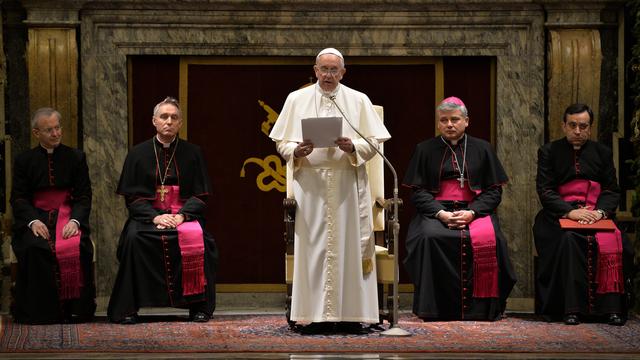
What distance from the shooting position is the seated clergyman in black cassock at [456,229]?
8953 mm

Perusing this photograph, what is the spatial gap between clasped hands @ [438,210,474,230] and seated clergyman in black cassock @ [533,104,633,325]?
0.58 m

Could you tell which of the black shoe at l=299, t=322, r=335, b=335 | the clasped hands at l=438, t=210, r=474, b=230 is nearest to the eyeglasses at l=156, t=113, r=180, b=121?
the black shoe at l=299, t=322, r=335, b=335

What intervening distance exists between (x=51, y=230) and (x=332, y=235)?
6.35 feet

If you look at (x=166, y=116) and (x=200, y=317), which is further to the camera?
(x=166, y=116)

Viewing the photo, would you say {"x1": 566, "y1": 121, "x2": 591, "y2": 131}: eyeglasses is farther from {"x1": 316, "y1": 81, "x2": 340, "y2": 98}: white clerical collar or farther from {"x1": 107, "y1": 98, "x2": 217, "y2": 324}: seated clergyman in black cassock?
{"x1": 107, "y1": 98, "x2": 217, "y2": 324}: seated clergyman in black cassock

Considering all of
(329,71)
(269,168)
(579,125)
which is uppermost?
(329,71)

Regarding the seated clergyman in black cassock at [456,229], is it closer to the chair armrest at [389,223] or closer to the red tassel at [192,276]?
the chair armrest at [389,223]

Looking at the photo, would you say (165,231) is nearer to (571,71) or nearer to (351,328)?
(351,328)

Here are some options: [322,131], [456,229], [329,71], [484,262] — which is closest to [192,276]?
[322,131]

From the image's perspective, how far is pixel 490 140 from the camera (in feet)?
33.1

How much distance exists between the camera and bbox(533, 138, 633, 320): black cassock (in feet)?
29.3

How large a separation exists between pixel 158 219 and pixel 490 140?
259 centimetres

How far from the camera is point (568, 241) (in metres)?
9.02

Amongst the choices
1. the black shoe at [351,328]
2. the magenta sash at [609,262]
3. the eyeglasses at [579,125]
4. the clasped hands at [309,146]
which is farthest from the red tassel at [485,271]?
the clasped hands at [309,146]
